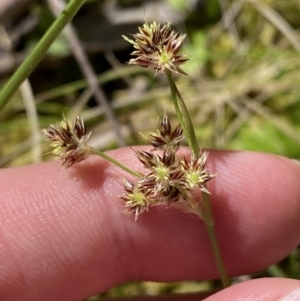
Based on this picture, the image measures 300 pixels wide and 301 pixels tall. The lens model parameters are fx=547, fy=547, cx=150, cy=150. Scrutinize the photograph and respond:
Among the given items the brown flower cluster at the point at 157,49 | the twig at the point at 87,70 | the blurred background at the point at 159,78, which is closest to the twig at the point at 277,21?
the blurred background at the point at 159,78

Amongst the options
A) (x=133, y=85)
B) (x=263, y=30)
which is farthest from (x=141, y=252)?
(x=263, y=30)

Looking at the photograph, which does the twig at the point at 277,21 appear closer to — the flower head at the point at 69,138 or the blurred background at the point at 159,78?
the blurred background at the point at 159,78

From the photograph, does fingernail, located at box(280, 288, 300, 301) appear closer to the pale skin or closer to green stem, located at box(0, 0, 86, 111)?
the pale skin

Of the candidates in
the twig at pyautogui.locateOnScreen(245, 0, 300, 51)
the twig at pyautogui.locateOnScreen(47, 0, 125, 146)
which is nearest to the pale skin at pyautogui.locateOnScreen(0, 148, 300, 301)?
the twig at pyautogui.locateOnScreen(47, 0, 125, 146)

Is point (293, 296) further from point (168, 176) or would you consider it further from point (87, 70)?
point (87, 70)

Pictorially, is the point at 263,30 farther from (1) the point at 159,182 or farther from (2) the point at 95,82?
(1) the point at 159,182
